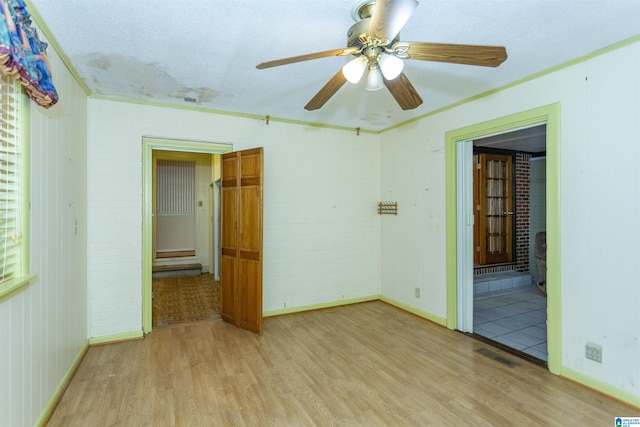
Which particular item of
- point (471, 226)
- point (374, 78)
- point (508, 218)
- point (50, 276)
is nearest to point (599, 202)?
point (471, 226)

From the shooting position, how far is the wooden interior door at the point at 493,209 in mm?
5543

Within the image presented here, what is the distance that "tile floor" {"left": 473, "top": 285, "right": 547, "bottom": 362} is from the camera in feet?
10.3

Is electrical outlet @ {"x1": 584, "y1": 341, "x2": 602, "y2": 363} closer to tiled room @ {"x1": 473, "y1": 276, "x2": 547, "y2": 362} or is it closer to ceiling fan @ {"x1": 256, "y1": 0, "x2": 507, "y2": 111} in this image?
tiled room @ {"x1": 473, "y1": 276, "x2": 547, "y2": 362}

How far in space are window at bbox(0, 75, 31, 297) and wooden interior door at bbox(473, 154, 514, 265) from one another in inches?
228

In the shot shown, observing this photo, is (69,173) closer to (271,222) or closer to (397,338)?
(271,222)

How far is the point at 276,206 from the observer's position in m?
4.03

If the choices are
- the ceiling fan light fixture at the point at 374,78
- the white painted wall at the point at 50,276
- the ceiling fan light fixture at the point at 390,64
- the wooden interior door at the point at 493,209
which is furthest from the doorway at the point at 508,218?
the white painted wall at the point at 50,276

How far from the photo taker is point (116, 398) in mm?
2252

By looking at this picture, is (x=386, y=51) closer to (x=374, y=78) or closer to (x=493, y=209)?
(x=374, y=78)

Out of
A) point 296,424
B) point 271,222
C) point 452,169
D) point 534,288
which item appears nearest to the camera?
point 296,424

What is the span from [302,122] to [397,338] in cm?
286

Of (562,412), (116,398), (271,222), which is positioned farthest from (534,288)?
(116,398)

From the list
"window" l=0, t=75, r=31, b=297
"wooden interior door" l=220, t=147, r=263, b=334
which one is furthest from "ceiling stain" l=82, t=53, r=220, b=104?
"window" l=0, t=75, r=31, b=297

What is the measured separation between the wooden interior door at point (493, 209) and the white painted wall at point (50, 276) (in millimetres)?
5607
